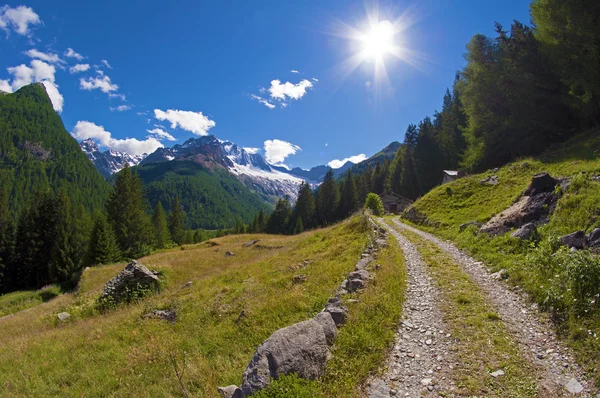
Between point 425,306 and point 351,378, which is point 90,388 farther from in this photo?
point 425,306

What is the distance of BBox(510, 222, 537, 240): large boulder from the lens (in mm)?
12769

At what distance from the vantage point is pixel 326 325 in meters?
7.71

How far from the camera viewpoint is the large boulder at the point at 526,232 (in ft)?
41.9

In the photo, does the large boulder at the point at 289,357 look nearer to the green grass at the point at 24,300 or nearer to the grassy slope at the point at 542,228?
the grassy slope at the point at 542,228

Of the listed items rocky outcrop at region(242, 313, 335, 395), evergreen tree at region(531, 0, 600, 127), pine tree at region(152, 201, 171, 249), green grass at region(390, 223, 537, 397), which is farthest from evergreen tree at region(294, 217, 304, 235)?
rocky outcrop at region(242, 313, 335, 395)

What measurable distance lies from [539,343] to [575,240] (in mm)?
5951

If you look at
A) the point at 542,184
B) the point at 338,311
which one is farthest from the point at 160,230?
the point at 542,184

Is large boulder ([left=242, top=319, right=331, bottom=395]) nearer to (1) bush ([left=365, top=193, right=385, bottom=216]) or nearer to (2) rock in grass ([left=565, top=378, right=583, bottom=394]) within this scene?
(2) rock in grass ([left=565, top=378, right=583, bottom=394])

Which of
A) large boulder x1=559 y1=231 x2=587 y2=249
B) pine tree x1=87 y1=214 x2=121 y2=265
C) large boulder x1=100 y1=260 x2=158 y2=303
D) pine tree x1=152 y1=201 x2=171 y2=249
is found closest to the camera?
large boulder x1=559 y1=231 x2=587 y2=249

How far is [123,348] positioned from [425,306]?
11.1m

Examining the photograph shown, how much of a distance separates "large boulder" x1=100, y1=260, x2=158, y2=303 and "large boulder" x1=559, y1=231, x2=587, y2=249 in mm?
23103

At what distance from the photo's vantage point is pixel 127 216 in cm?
5681

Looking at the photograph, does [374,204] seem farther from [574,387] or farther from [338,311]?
[574,387]

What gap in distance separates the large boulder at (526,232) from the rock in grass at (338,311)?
9771 millimetres
